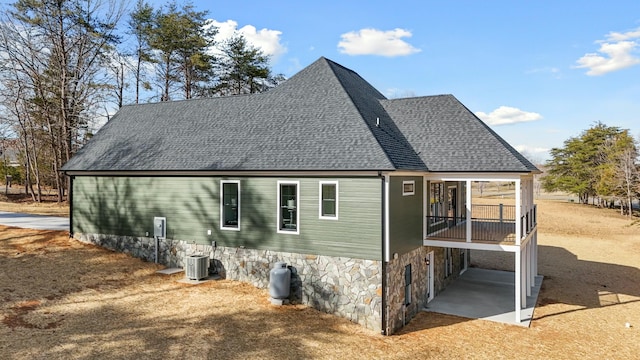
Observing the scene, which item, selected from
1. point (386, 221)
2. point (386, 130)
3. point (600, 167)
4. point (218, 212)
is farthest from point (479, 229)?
point (600, 167)

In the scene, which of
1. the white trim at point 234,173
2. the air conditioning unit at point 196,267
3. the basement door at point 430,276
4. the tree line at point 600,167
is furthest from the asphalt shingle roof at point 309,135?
the tree line at point 600,167

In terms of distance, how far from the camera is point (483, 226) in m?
15.7

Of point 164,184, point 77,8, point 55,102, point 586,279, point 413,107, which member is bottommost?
point 586,279

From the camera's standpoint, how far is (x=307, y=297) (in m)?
12.1

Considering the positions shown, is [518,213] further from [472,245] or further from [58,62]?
[58,62]

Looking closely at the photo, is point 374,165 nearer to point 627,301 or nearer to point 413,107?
point 413,107

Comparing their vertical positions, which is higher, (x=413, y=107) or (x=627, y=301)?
(x=413, y=107)

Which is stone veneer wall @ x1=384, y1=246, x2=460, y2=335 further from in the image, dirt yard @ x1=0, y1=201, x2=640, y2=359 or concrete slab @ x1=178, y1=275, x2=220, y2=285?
concrete slab @ x1=178, y1=275, x2=220, y2=285

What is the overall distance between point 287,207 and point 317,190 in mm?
1310

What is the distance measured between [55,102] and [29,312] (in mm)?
27069

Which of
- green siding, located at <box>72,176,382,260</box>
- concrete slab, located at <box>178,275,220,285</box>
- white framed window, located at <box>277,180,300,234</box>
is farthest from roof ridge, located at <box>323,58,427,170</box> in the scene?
concrete slab, located at <box>178,275,220,285</box>

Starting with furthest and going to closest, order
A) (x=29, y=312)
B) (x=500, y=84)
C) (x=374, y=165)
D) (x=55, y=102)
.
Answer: (x=55, y=102), (x=500, y=84), (x=374, y=165), (x=29, y=312)

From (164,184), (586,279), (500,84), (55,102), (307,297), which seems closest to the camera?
(307,297)

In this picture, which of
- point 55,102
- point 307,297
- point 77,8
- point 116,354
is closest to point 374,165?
point 307,297
